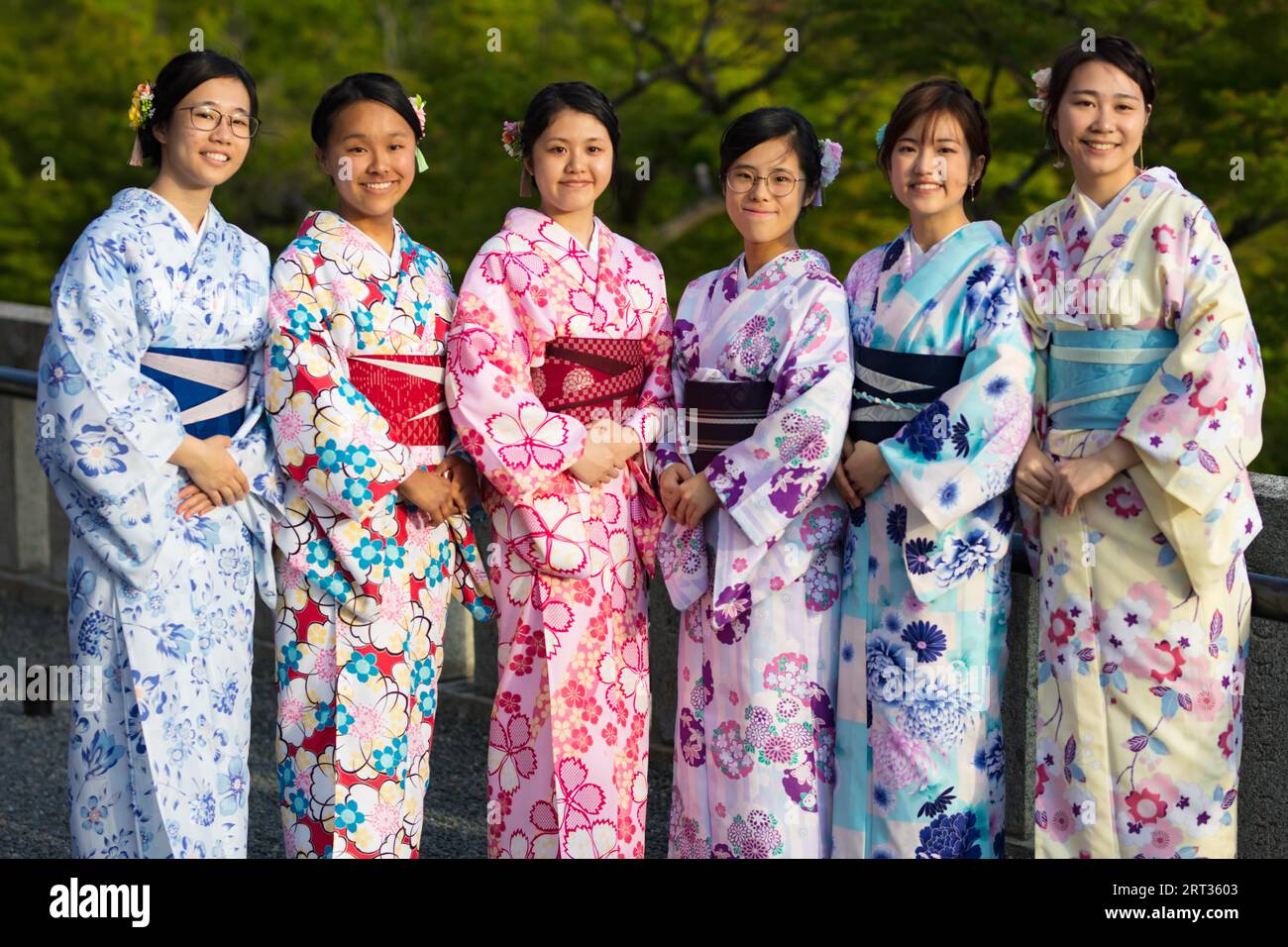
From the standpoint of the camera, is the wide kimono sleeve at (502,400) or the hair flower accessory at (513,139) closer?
the wide kimono sleeve at (502,400)

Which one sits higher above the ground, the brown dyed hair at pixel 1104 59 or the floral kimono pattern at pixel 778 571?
the brown dyed hair at pixel 1104 59

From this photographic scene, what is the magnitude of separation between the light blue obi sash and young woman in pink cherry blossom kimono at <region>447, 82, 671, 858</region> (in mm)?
997

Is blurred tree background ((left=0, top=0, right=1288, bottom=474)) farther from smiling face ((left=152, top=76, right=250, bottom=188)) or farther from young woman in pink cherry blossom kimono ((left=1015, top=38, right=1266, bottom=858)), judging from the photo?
young woman in pink cherry blossom kimono ((left=1015, top=38, right=1266, bottom=858))

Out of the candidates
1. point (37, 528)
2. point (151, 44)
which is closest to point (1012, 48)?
point (37, 528)

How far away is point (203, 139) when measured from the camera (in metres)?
3.61

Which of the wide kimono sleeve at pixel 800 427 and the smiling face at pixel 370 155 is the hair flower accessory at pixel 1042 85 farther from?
the smiling face at pixel 370 155

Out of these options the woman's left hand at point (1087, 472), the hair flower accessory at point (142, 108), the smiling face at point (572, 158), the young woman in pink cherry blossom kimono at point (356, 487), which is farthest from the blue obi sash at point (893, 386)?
the hair flower accessory at point (142, 108)

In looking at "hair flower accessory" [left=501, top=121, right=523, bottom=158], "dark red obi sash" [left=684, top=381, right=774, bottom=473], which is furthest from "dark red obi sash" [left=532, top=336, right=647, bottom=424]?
"hair flower accessory" [left=501, top=121, right=523, bottom=158]

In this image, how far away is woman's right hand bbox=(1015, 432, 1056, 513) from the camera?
3459 mm

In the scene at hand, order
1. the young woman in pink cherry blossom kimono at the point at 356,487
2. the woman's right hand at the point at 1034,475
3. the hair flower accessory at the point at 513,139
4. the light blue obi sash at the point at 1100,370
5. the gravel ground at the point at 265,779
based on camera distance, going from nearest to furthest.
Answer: the light blue obi sash at the point at 1100,370, the woman's right hand at the point at 1034,475, the young woman in pink cherry blossom kimono at the point at 356,487, the hair flower accessory at the point at 513,139, the gravel ground at the point at 265,779

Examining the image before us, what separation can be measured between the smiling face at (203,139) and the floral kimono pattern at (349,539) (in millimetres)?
273

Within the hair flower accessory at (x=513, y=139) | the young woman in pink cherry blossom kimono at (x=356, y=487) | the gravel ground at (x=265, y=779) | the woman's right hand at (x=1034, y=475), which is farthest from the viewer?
the gravel ground at (x=265, y=779)

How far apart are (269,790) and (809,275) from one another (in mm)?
2592

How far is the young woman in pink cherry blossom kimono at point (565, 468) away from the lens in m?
3.74
